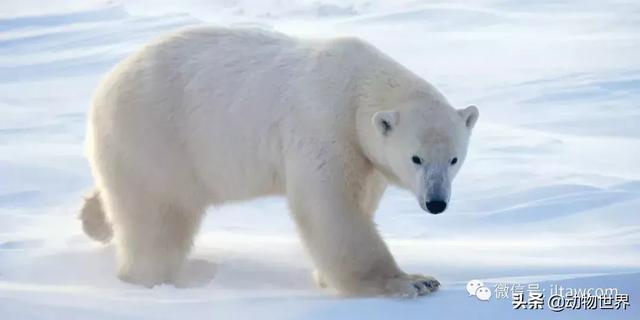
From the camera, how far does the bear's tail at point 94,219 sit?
223 inches

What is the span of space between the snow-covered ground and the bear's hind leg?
0.15m

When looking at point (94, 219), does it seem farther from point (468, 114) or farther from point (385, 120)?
point (468, 114)

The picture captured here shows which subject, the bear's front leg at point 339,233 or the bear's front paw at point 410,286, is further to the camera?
the bear's front leg at point 339,233

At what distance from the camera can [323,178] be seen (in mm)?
4477

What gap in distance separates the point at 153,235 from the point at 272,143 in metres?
0.83

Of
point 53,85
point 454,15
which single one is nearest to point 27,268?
point 53,85

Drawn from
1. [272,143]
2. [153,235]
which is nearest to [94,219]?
[153,235]

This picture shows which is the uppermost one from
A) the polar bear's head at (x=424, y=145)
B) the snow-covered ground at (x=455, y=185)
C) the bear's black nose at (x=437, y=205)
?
the polar bear's head at (x=424, y=145)

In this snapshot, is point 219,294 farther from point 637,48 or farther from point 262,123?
point 637,48

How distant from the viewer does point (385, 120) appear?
439cm

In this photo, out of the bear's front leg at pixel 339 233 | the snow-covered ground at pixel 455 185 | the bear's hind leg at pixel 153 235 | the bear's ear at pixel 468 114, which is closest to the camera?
the snow-covered ground at pixel 455 185

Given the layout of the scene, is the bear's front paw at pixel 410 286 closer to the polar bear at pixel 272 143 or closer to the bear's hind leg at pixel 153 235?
the polar bear at pixel 272 143

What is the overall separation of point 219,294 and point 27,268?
4.73 feet

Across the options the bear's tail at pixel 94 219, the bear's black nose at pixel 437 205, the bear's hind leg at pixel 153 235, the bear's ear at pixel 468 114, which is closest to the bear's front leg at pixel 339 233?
the bear's black nose at pixel 437 205
